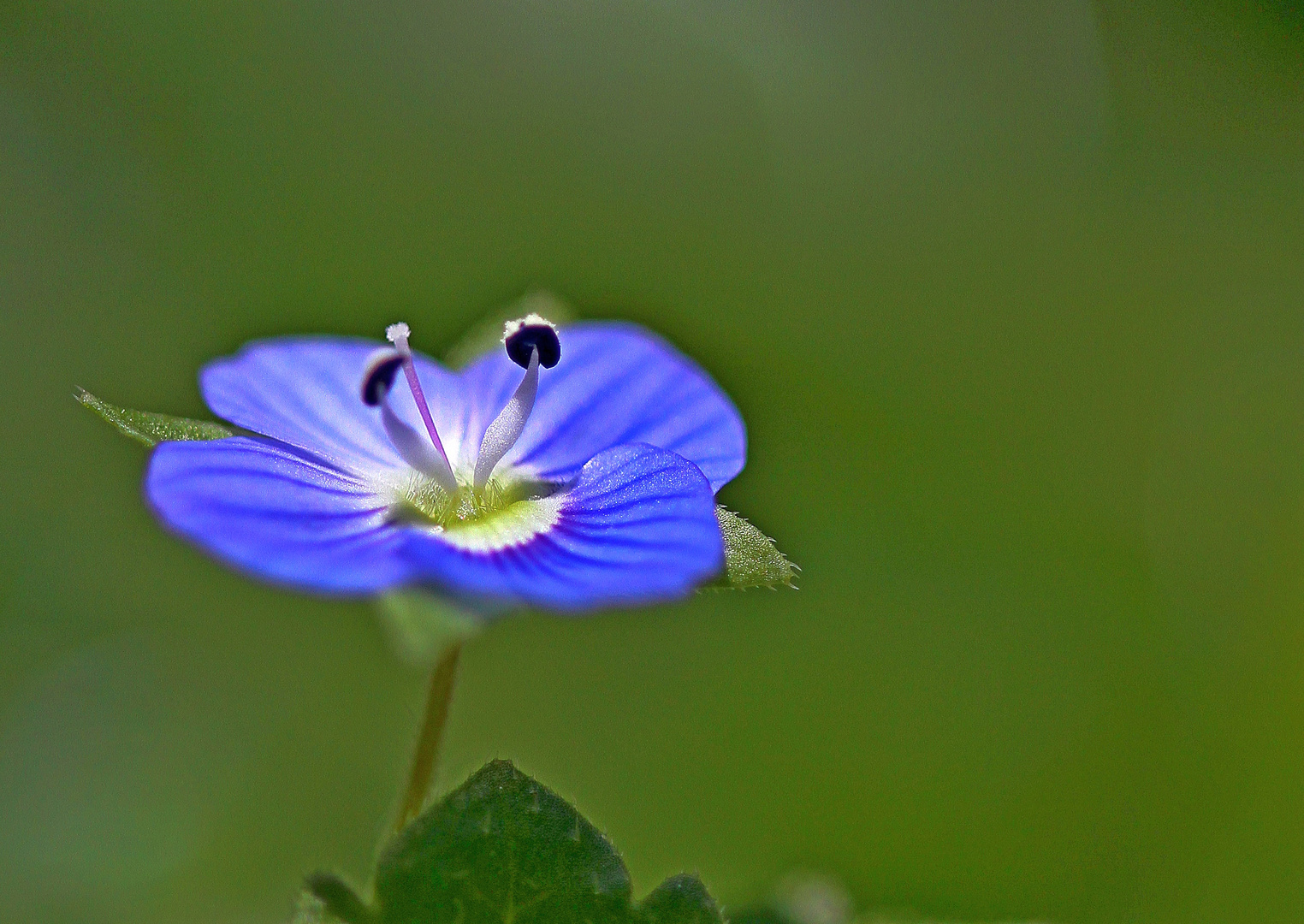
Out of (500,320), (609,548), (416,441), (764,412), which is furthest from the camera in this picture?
(764,412)

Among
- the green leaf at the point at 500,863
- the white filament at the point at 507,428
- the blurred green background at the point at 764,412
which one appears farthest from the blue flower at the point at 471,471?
the blurred green background at the point at 764,412

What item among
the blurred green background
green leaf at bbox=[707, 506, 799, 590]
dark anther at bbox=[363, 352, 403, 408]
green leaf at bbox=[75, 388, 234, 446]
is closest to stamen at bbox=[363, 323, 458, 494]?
dark anther at bbox=[363, 352, 403, 408]

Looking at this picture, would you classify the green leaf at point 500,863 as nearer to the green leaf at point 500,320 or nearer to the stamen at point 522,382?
the stamen at point 522,382

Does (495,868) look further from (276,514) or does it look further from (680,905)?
(276,514)

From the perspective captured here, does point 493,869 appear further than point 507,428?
No

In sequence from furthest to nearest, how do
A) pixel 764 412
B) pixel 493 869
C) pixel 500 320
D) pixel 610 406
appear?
pixel 764 412, pixel 500 320, pixel 610 406, pixel 493 869

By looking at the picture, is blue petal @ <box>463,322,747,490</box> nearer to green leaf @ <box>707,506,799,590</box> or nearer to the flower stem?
green leaf @ <box>707,506,799,590</box>

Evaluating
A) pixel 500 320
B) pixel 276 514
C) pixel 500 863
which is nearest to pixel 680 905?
pixel 500 863
